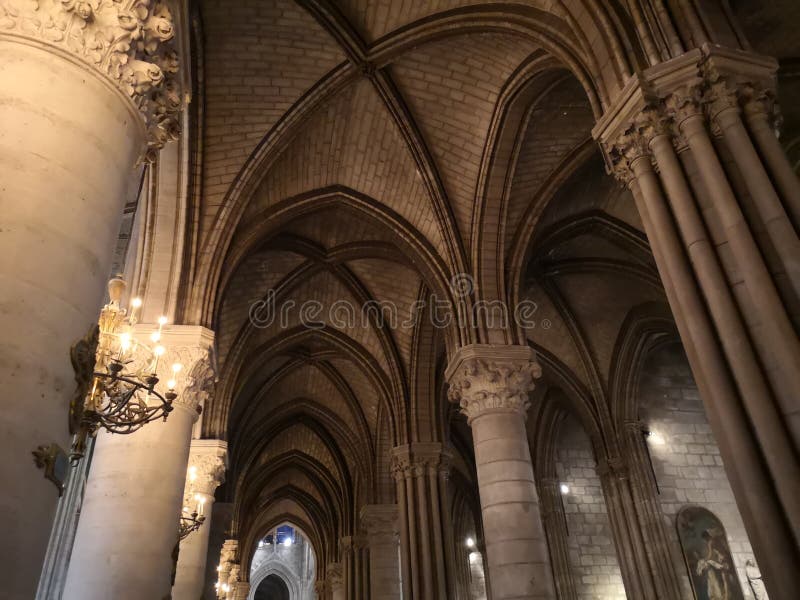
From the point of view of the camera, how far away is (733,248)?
4.83 m

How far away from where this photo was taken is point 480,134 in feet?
35.0

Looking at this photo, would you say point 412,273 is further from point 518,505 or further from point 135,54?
point 135,54

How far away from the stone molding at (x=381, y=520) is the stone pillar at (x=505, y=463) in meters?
8.93

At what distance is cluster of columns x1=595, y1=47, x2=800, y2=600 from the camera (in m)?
4.12

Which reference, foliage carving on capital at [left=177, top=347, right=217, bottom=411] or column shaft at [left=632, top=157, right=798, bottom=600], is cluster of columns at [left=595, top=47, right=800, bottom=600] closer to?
column shaft at [left=632, top=157, right=798, bottom=600]

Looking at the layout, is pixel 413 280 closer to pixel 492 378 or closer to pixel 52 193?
pixel 492 378

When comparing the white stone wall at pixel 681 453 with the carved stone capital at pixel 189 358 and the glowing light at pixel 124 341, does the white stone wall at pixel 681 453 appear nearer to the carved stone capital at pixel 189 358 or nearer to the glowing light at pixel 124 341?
the carved stone capital at pixel 189 358

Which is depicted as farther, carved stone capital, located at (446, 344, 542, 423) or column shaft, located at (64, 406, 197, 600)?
carved stone capital, located at (446, 344, 542, 423)

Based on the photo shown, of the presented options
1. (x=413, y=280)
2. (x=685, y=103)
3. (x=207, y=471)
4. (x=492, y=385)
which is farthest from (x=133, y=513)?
(x=413, y=280)

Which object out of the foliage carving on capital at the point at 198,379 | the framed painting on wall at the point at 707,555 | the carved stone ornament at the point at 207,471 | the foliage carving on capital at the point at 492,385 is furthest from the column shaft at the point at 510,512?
the framed painting on wall at the point at 707,555

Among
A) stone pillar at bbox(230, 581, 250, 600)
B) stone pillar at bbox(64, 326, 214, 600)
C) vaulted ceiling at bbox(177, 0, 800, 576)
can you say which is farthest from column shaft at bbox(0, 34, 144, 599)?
stone pillar at bbox(230, 581, 250, 600)

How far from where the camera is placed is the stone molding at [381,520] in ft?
59.2

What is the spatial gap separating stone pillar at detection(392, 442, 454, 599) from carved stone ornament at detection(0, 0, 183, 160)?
10.5 metres

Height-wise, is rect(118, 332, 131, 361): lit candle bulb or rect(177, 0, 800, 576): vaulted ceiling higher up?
rect(177, 0, 800, 576): vaulted ceiling
